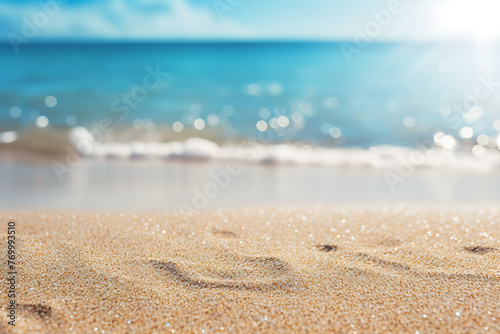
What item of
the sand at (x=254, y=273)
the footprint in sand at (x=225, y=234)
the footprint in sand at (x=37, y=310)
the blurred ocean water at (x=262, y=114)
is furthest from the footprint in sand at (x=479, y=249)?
the blurred ocean water at (x=262, y=114)

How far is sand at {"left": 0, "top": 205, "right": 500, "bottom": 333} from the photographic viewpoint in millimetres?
1642

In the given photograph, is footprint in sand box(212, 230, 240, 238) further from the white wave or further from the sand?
the white wave

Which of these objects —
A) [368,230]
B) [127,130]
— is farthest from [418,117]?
[368,230]

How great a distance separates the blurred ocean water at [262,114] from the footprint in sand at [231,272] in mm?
3226

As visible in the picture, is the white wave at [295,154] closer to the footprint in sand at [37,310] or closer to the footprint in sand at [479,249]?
the footprint in sand at [479,249]

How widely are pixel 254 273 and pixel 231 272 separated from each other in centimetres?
11

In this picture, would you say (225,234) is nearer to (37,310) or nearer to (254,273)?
(254,273)

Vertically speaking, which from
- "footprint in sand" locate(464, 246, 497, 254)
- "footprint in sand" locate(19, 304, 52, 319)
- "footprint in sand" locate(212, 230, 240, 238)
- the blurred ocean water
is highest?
the blurred ocean water

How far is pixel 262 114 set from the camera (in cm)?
870

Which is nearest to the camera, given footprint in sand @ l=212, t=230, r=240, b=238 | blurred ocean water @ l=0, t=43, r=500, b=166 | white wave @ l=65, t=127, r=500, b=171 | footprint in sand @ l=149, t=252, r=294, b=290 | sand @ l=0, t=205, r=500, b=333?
sand @ l=0, t=205, r=500, b=333

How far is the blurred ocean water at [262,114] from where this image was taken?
19.8ft

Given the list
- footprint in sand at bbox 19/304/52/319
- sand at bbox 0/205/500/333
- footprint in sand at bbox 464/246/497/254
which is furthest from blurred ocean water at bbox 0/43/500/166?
footprint in sand at bbox 19/304/52/319

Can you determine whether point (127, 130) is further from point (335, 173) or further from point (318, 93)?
point (318, 93)

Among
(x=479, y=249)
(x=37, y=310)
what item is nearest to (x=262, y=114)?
(x=479, y=249)
